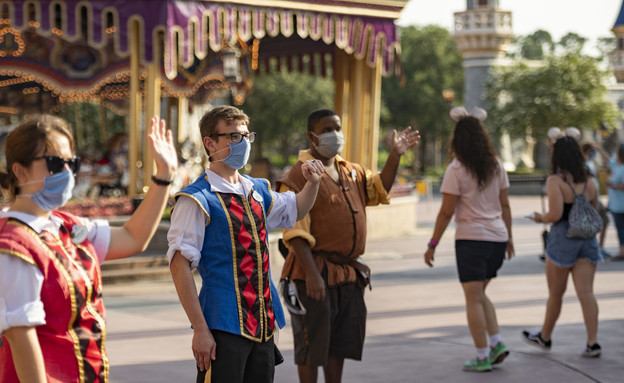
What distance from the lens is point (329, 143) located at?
5.79 m

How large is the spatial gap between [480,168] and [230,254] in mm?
3205

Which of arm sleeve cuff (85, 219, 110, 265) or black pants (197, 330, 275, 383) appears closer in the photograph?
arm sleeve cuff (85, 219, 110, 265)

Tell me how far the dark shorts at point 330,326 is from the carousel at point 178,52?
31.8 ft

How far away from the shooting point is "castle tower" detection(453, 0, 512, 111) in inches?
1751

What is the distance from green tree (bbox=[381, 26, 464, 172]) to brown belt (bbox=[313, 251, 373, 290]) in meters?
51.1

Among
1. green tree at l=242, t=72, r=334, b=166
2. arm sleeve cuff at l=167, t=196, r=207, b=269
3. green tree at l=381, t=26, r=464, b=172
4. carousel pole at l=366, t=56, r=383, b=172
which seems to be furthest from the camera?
green tree at l=381, t=26, r=464, b=172

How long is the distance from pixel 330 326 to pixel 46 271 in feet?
9.02

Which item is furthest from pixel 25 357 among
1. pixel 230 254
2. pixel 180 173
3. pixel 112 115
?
pixel 112 115

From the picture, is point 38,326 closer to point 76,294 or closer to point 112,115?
point 76,294

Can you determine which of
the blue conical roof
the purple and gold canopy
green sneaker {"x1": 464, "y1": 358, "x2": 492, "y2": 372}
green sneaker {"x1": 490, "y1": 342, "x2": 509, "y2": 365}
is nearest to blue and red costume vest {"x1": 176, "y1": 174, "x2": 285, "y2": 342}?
green sneaker {"x1": 464, "y1": 358, "x2": 492, "y2": 372}

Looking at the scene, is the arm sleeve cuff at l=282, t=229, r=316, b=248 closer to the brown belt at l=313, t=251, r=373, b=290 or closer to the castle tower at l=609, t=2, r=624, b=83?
the brown belt at l=313, t=251, r=373, b=290

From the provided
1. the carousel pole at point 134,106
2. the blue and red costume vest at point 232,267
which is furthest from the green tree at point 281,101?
the blue and red costume vest at point 232,267

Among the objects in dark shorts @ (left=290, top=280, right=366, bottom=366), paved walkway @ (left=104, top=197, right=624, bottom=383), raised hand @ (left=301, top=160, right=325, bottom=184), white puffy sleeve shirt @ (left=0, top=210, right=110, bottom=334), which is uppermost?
raised hand @ (left=301, top=160, right=325, bottom=184)

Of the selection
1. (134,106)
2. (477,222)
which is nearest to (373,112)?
(134,106)
